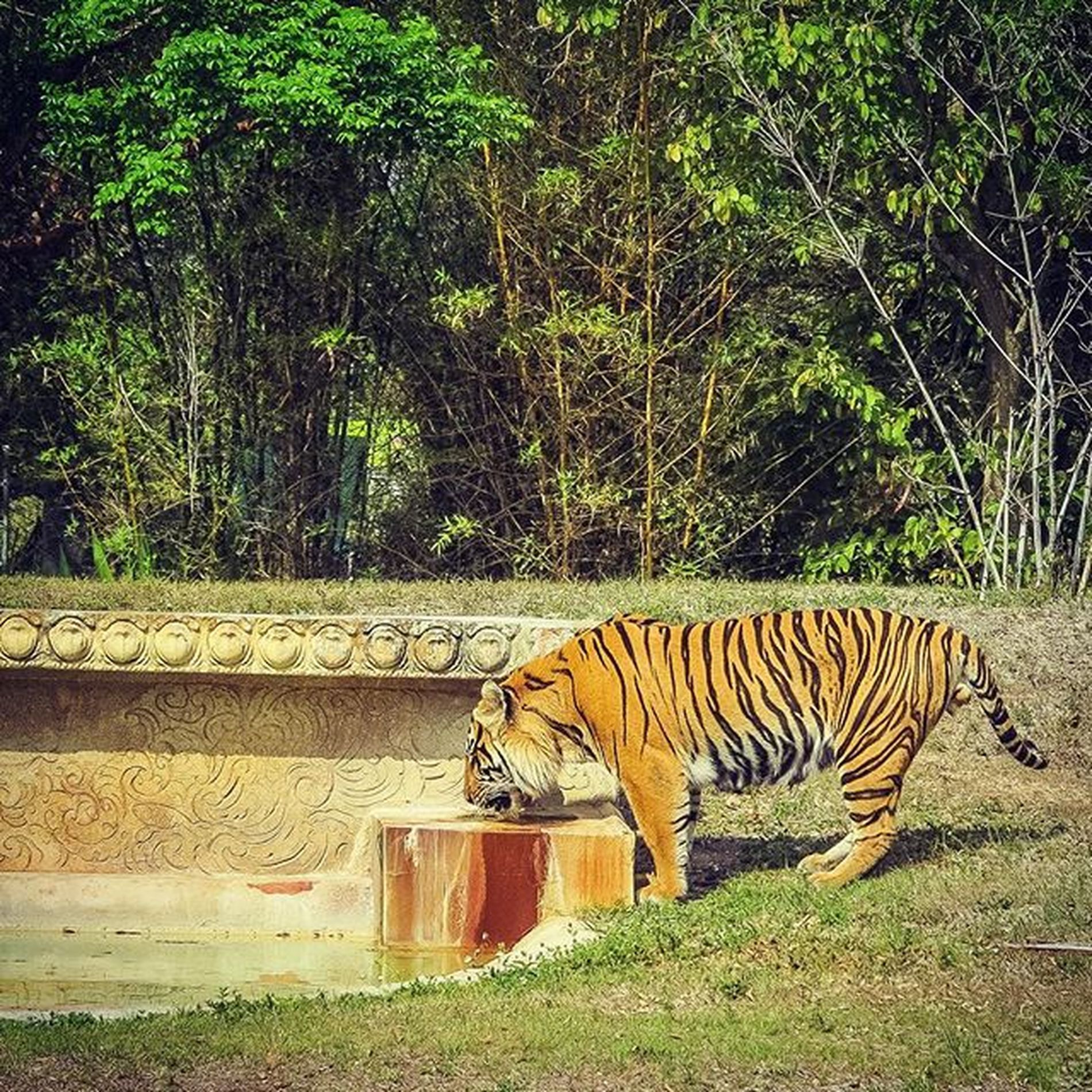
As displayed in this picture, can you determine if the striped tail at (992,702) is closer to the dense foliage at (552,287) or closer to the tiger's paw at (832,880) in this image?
the tiger's paw at (832,880)

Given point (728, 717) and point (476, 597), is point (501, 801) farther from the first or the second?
point (476, 597)

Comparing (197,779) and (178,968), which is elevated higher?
(197,779)

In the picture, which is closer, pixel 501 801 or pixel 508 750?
pixel 508 750

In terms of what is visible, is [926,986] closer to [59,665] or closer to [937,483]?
[59,665]

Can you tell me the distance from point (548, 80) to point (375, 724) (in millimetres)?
6887

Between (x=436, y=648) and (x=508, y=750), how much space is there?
548mm

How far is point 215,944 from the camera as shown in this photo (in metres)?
7.73

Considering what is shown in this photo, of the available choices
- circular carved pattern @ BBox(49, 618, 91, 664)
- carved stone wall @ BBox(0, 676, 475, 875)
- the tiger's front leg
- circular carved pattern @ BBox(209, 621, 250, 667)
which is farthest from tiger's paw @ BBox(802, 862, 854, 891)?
circular carved pattern @ BBox(49, 618, 91, 664)

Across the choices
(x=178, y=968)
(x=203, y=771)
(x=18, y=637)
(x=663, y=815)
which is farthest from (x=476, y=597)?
(x=178, y=968)

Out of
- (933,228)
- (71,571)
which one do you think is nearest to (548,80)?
(933,228)

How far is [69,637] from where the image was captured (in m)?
7.88

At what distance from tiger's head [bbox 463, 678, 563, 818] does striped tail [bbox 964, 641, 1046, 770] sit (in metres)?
1.42

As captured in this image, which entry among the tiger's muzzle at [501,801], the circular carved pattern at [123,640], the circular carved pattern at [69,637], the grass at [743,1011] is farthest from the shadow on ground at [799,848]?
the circular carved pattern at [69,637]

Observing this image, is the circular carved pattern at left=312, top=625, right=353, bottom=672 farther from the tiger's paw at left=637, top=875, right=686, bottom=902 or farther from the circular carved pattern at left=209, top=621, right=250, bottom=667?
the tiger's paw at left=637, top=875, right=686, bottom=902
